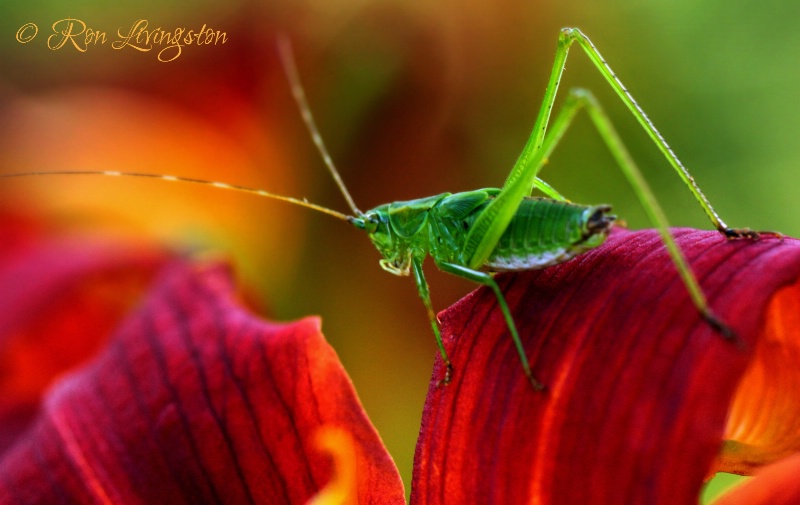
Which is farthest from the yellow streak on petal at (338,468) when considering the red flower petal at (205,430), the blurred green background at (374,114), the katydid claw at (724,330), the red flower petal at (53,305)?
the blurred green background at (374,114)

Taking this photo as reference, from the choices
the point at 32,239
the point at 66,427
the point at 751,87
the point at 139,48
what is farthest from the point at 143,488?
the point at 751,87

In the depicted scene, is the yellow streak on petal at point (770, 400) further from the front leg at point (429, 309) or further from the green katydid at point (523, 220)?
the front leg at point (429, 309)

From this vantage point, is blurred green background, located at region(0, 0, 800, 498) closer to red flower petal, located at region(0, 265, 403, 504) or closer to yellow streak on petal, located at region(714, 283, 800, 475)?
red flower petal, located at region(0, 265, 403, 504)

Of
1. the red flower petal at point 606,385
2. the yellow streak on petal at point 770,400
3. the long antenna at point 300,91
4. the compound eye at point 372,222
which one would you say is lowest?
the yellow streak on petal at point 770,400

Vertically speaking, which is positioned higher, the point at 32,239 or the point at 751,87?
the point at 32,239

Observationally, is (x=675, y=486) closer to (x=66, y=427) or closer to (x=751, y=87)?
(x=66, y=427)

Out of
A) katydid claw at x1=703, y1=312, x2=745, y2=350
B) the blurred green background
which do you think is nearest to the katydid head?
the blurred green background
